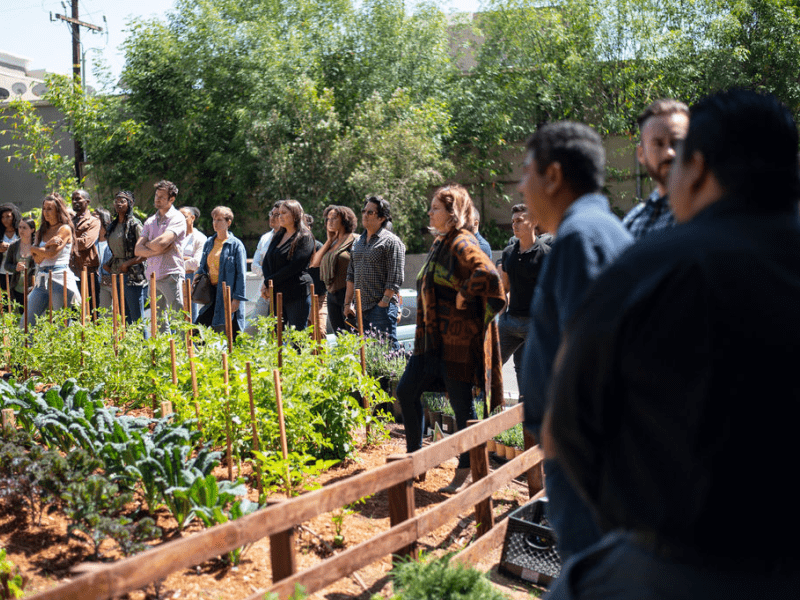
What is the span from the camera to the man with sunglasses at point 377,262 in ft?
24.0

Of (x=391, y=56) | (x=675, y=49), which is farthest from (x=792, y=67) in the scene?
(x=391, y=56)

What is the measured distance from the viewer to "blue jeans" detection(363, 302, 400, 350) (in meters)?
7.62

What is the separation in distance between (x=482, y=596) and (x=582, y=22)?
2188 centimetres

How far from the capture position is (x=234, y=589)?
3738mm

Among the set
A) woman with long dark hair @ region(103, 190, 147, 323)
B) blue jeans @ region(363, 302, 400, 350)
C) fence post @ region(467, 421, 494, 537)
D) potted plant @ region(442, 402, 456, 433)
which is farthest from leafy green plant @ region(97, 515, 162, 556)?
woman with long dark hair @ region(103, 190, 147, 323)

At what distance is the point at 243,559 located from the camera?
4035 mm

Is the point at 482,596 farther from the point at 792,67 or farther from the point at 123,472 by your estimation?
the point at 792,67

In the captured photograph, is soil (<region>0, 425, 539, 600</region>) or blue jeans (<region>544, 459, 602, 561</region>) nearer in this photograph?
blue jeans (<region>544, 459, 602, 561</region>)

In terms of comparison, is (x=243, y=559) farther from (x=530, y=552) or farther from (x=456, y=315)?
(x=456, y=315)

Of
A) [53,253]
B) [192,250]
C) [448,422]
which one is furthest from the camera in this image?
[192,250]

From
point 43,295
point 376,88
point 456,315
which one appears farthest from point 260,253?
point 376,88

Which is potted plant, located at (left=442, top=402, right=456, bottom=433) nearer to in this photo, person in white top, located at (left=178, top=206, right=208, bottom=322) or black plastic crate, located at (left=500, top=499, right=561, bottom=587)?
black plastic crate, located at (left=500, top=499, right=561, bottom=587)

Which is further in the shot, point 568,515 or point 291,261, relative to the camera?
point 291,261

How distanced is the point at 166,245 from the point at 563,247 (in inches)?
273
